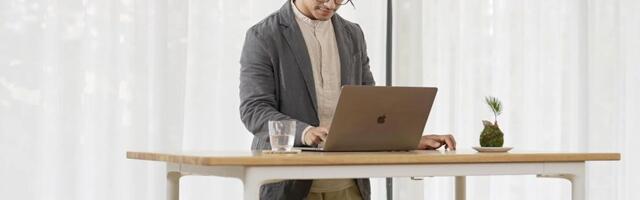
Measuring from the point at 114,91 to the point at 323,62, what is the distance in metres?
1.23

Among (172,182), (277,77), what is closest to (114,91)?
(277,77)

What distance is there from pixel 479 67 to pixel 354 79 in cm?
194

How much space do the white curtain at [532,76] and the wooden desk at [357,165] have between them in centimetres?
214

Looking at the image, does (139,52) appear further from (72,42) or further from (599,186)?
(599,186)

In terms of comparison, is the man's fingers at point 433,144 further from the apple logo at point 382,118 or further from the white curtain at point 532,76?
the white curtain at point 532,76

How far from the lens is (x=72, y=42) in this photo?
12.2ft

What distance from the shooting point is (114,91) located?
12.4ft

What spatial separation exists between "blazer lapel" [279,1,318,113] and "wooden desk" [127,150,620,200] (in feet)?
1.48

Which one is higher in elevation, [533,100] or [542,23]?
[542,23]

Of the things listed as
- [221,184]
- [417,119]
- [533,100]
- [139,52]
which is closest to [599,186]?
[533,100]

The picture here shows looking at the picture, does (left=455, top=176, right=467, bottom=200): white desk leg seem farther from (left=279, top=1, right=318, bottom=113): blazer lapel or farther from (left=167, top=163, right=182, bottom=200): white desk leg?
Result: (left=167, top=163, right=182, bottom=200): white desk leg

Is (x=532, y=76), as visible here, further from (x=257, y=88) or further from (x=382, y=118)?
(x=382, y=118)

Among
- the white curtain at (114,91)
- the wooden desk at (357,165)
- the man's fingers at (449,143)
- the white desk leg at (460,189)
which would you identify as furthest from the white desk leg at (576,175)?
the white curtain at (114,91)

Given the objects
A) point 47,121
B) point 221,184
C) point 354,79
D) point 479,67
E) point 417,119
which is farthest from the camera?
point 479,67
